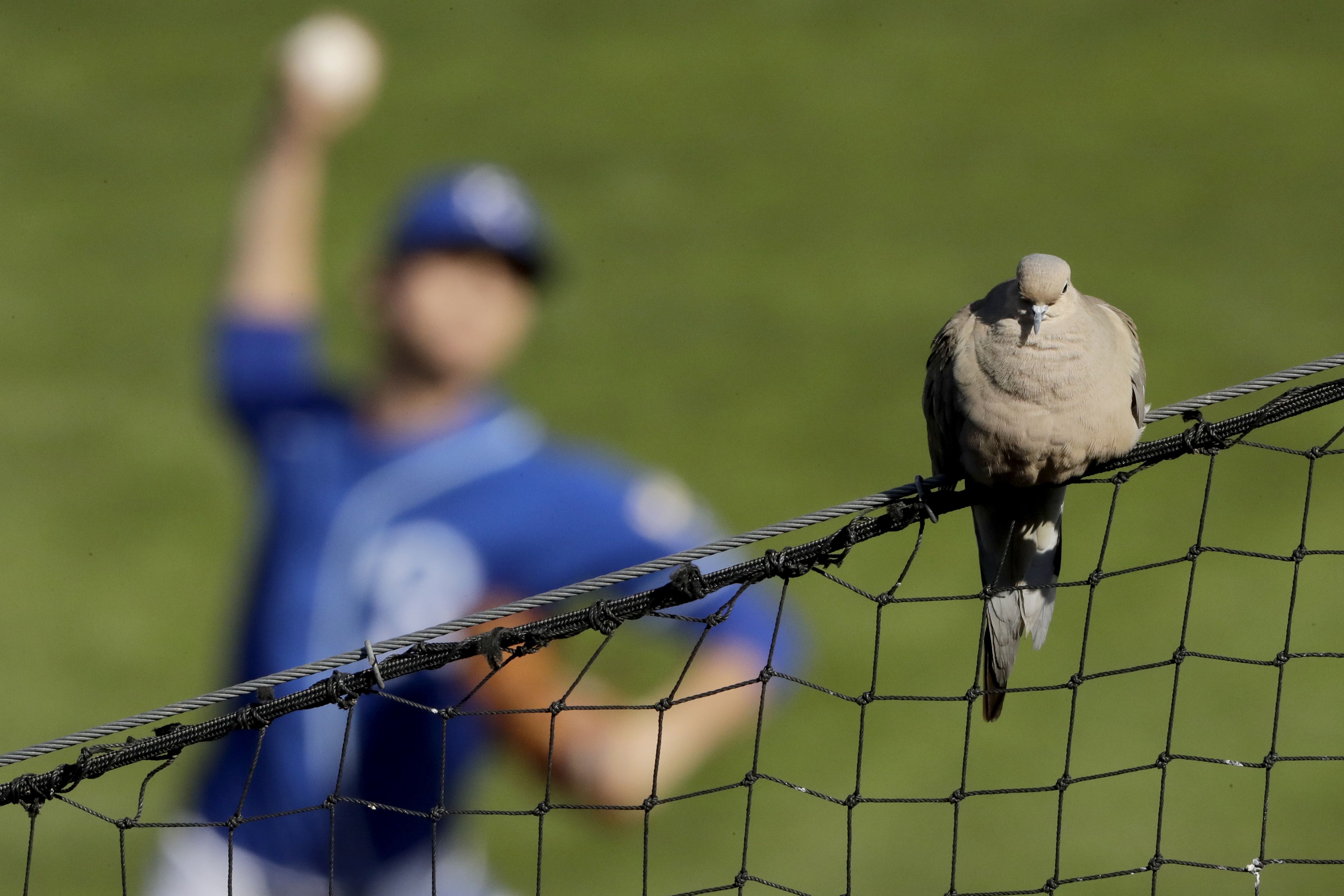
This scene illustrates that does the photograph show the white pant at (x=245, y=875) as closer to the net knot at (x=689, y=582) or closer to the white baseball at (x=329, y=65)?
the net knot at (x=689, y=582)

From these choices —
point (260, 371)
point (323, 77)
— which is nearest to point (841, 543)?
point (260, 371)

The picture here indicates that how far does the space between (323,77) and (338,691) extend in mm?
1585

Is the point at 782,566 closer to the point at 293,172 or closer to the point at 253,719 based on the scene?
the point at 253,719

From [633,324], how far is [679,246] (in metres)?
0.64

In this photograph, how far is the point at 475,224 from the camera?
2.82m

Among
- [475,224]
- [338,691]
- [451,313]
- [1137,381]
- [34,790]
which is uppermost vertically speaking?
[475,224]

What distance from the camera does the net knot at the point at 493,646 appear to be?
5.50 feet

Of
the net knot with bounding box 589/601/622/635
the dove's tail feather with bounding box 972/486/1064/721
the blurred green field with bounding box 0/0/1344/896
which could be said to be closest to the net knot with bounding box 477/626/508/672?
the net knot with bounding box 589/601/622/635

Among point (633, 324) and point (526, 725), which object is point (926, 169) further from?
point (526, 725)

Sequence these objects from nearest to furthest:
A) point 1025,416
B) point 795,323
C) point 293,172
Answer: point 1025,416, point 293,172, point 795,323

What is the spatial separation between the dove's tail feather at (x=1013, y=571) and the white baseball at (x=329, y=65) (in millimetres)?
1703

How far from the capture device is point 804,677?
11.6ft

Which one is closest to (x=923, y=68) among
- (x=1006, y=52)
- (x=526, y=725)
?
(x=1006, y=52)

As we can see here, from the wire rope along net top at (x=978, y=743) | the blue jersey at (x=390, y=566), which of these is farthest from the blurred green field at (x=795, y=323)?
the blue jersey at (x=390, y=566)
